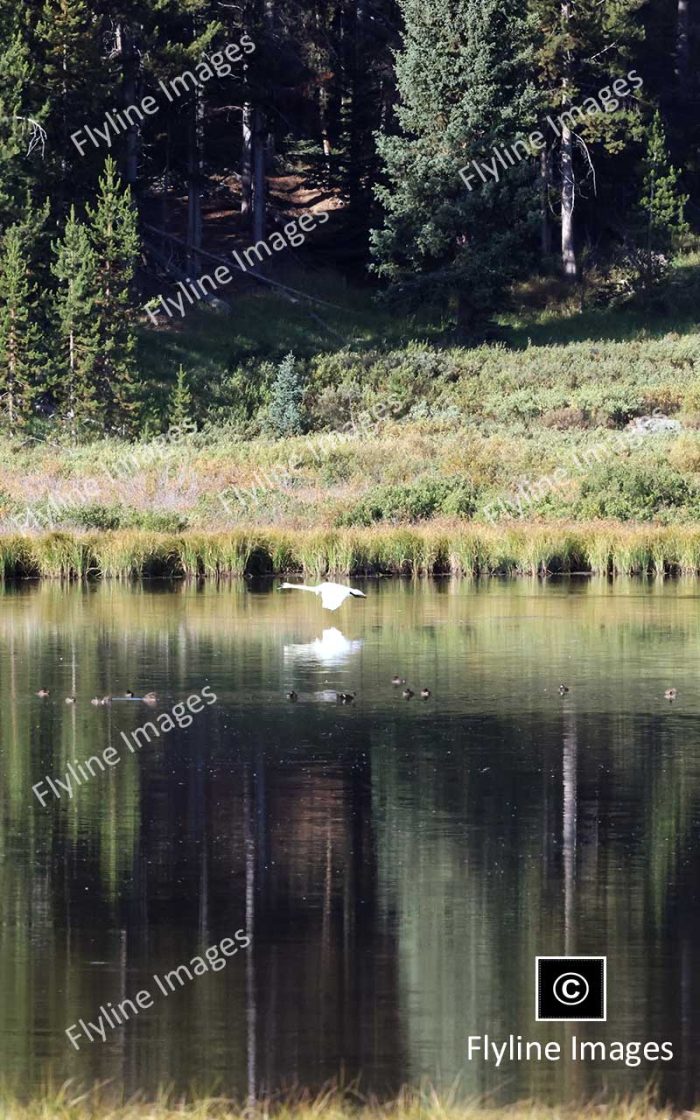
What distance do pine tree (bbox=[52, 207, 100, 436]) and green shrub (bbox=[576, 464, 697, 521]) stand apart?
1683 cm

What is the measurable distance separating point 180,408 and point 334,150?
23.0 meters

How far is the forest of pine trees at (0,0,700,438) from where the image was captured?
2151 inches

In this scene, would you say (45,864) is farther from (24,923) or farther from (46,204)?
(46,204)

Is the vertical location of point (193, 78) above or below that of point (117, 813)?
above

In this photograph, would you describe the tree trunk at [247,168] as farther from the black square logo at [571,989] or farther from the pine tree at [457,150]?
the black square logo at [571,989]

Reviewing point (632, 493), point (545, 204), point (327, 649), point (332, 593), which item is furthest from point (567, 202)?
point (327, 649)

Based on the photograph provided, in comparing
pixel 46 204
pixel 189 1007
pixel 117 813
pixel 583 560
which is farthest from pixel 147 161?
pixel 189 1007

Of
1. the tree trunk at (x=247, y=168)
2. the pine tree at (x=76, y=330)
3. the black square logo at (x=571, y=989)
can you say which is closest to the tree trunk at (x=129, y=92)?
the tree trunk at (x=247, y=168)

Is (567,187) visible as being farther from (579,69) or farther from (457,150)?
(457,150)

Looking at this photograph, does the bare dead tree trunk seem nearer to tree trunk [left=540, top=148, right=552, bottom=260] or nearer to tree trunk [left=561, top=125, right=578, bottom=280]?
tree trunk [left=561, top=125, right=578, bottom=280]

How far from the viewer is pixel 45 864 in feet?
41.5

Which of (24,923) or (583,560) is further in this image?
(583,560)

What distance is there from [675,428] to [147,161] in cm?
2229

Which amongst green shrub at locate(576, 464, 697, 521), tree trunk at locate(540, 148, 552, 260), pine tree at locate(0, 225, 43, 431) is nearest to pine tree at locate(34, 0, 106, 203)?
pine tree at locate(0, 225, 43, 431)
